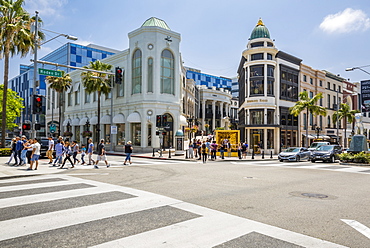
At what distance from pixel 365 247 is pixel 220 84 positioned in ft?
357

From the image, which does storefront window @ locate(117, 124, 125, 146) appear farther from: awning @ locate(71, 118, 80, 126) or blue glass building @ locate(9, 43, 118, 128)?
blue glass building @ locate(9, 43, 118, 128)

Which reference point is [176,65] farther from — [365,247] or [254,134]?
[365,247]

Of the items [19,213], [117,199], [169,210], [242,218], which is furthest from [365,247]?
[19,213]

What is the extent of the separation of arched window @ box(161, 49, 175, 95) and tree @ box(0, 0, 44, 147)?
15395mm

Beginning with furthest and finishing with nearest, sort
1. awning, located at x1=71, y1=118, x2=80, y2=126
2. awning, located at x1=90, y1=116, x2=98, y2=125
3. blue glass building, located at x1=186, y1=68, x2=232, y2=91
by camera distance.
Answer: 1. blue glass building, located at x1=186, y1=68, x2=232, y2=91
2. awning, located at x1=71, y1=118, x2=80, y2=126
3. awning, located at x1=90, y1=116, x2=98, y2=125

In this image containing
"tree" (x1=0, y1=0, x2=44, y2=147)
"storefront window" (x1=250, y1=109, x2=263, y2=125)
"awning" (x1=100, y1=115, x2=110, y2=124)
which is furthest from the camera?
"awning" (x1=100, y1=115, x2=110, y2=124)

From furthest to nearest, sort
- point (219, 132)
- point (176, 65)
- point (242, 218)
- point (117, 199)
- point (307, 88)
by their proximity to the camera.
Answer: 1. point (307, 88)
2. point (176, 65)
3. point (219, 132)
4. point (117, 199)
5. point (242, 218)

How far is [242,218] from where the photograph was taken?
621 centimetres

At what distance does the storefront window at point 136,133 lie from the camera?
3556cm

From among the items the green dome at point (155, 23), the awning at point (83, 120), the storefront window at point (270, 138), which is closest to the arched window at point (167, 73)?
the green dome at point (155, 23)

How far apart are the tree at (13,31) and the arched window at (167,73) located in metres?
15.4

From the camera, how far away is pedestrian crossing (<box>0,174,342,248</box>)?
188 inches

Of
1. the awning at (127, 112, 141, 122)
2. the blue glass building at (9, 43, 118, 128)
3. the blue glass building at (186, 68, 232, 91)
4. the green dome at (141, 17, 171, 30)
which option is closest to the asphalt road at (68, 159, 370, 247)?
the awning at (127, 112, 141, 122)

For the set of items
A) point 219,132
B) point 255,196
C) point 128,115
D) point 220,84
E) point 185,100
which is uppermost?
point 220,84
